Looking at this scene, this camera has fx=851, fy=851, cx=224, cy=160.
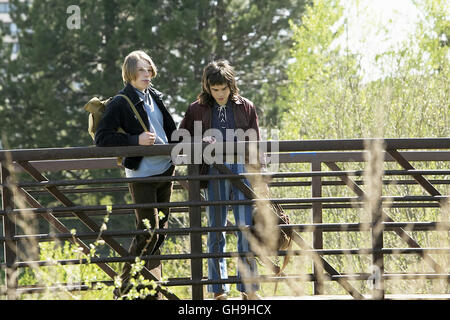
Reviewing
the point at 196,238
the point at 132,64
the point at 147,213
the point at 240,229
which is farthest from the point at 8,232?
the point at 240,229

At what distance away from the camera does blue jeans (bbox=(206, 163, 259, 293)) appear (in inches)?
213

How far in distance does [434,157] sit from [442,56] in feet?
50.0

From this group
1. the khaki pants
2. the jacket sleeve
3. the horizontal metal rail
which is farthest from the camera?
the khaki pants

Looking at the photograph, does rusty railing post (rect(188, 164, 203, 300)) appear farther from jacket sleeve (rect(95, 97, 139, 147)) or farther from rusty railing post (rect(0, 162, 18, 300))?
rusty railing post (rect(0, 162, 18, 300))

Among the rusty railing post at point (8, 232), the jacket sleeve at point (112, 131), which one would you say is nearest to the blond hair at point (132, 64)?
the jacket sleeve at point (112, 131)

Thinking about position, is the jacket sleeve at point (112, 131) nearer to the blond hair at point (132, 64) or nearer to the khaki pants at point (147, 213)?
the blond hair at point (132, 64)

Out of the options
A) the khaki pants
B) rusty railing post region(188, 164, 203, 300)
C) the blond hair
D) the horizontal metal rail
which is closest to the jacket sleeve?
the blond hair

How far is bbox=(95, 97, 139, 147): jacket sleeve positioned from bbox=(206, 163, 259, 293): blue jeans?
0.57 meters

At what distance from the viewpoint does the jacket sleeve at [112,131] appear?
5.24 metres

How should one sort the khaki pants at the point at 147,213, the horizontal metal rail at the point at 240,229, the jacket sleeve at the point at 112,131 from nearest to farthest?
the horizontal metal rail at the point at 240,229 < the jacket sleeve at the point at 112,131 < the khaki pants at the point at 147,213

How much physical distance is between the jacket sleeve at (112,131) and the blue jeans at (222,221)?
57 centimetres
